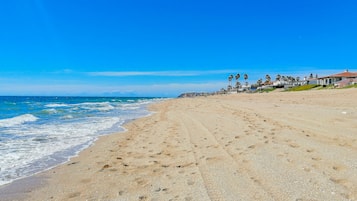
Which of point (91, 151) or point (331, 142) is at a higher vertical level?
point (331, 142)

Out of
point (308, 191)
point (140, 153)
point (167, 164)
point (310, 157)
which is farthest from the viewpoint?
point (140, 153)

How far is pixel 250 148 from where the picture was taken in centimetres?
621

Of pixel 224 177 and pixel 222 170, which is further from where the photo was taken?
pixel 222 170

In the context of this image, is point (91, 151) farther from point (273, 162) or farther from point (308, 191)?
point (308, 191)

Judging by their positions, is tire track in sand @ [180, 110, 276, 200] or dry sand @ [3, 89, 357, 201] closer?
tire track in sand @ [180, 110, 276, 200]

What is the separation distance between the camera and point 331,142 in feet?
20.4

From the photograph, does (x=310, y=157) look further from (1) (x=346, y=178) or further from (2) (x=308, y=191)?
(2) (x=308, y=191)

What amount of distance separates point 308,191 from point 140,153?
4.40 meters

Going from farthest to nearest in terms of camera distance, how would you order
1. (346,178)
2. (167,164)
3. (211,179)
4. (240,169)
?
(167,164)
(240,169)
(211,179)
(346,178)

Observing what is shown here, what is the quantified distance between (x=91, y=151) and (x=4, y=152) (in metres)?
2.35

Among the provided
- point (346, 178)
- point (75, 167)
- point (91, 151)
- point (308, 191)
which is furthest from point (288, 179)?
point (91, 151)

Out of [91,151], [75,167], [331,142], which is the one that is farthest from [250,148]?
[91,151]

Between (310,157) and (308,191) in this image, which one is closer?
(308,191)

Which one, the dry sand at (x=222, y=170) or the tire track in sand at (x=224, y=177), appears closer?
the tire track in sand at (x=224, y=177)
